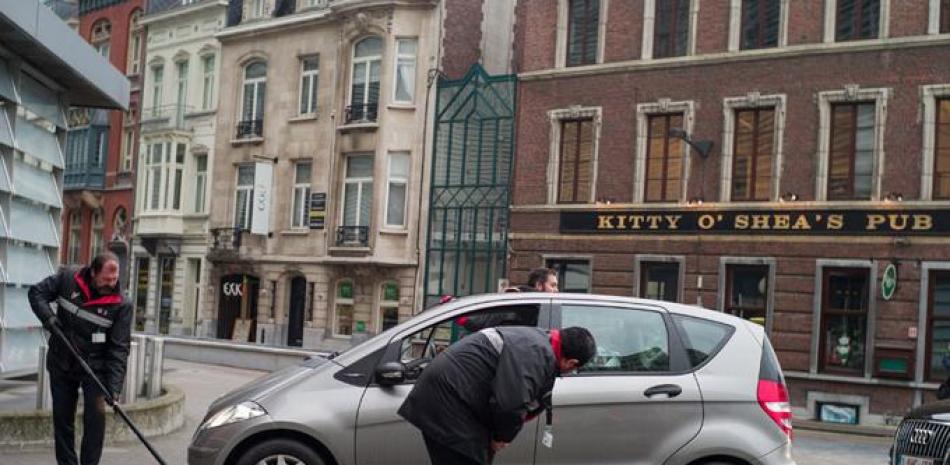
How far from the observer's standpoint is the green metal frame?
30.7 meters

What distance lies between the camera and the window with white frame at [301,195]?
119ft

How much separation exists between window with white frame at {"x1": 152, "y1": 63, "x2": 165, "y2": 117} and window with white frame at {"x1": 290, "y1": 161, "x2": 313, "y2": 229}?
8915mm

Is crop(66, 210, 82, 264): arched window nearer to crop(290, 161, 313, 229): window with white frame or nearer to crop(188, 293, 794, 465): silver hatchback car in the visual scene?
crop(290, 161, 313, 229): window with white frame

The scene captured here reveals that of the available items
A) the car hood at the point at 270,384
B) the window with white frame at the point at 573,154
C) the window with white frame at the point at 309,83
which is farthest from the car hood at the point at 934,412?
the window with white frame at the point at 309,83

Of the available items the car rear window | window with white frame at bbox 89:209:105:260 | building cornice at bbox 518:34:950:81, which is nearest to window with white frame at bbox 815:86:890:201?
building cornice at bbox 518:34:950:81

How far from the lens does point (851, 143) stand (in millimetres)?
24000

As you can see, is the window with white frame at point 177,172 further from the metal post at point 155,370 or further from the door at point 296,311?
the metal post at point 155,370

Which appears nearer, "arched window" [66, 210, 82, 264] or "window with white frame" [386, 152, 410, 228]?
"window with white frame" [386, 152, 410, 228]

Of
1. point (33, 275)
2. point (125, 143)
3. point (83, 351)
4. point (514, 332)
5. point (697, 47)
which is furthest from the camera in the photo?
point (125, 143)

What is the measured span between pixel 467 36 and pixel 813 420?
16574 millimetres

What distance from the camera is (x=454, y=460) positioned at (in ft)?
18.2

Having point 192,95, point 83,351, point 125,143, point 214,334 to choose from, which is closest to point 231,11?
point 192,95

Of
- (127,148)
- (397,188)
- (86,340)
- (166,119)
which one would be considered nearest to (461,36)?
(397,188)

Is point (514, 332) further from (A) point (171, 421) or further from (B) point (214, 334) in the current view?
(B) point (214, 334)
